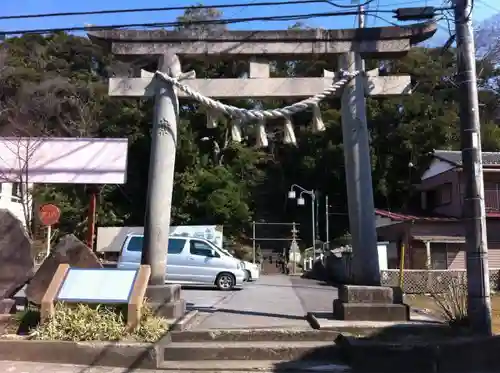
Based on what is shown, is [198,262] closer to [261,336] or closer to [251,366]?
[261,336]

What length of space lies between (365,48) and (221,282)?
11.5 meters

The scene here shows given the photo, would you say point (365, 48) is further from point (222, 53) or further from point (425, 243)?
point (425, 243)

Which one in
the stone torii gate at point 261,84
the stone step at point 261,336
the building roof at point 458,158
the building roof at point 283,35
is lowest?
the stone step at point 261,336

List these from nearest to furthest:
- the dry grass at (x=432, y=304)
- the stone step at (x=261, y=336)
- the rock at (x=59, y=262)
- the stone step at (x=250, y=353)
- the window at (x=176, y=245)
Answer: the stone step at (x=250, y=353), the stone step at (x=261, y=336), the rock at (x=59, y=262), the dry grass at (x=432, y=304), the window at (x=176, y=245)

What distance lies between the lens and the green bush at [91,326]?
25.0 ft

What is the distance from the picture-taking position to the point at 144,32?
33.0 ft

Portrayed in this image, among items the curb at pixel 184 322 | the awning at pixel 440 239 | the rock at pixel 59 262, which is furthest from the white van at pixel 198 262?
the awning at pixel 440 239

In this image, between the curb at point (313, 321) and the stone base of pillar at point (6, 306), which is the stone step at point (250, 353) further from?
the stone base of pillar at point (6, 306)

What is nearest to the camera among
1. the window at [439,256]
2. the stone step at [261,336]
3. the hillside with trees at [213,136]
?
the stone step at [261,336]

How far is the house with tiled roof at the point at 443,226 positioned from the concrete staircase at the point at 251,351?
15.6 m

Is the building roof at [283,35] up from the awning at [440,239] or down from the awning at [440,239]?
up

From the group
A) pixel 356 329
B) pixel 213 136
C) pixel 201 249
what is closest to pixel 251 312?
pixel 356 329

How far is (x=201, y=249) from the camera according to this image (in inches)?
762

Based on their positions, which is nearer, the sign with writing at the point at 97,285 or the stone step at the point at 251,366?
the stone step at the point at 251,366
